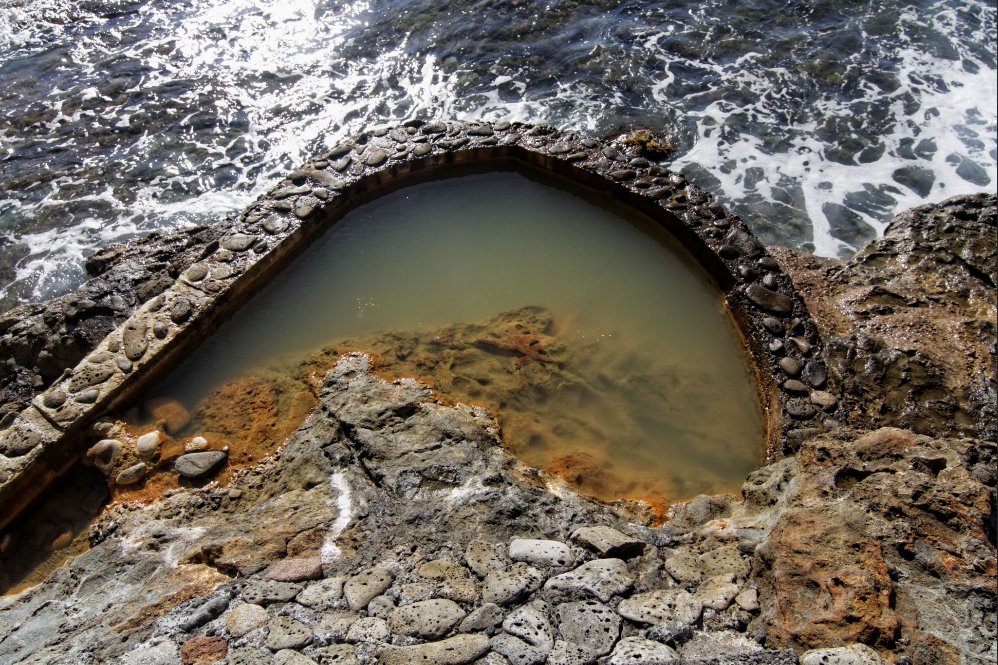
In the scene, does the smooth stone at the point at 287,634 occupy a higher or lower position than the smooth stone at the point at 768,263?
lower

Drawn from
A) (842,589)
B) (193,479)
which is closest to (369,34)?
(193,479)

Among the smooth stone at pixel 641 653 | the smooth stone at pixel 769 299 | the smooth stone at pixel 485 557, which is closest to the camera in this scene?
the smooth stone at pixel 641 653

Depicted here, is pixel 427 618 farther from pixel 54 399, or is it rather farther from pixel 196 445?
pixel 54 399

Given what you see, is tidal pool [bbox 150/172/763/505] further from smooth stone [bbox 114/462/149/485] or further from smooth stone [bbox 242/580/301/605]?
smooth stone [bbox 242/580/301/605]

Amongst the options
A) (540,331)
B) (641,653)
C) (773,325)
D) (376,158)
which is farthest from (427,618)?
(376,158)

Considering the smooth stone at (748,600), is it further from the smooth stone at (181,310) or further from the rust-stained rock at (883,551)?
the smooth stone at (181,310)

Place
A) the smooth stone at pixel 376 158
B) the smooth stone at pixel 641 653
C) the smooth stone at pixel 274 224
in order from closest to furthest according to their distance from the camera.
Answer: the smooth stone at pixel 641 653
the smooth stone at pixel 274 224
the smooth stone at pixel 376 158

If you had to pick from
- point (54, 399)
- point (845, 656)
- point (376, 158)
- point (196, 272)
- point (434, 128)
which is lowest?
point (845, 656)

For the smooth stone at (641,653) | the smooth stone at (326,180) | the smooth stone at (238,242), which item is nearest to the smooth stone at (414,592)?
the smooth stone at (641,653)
